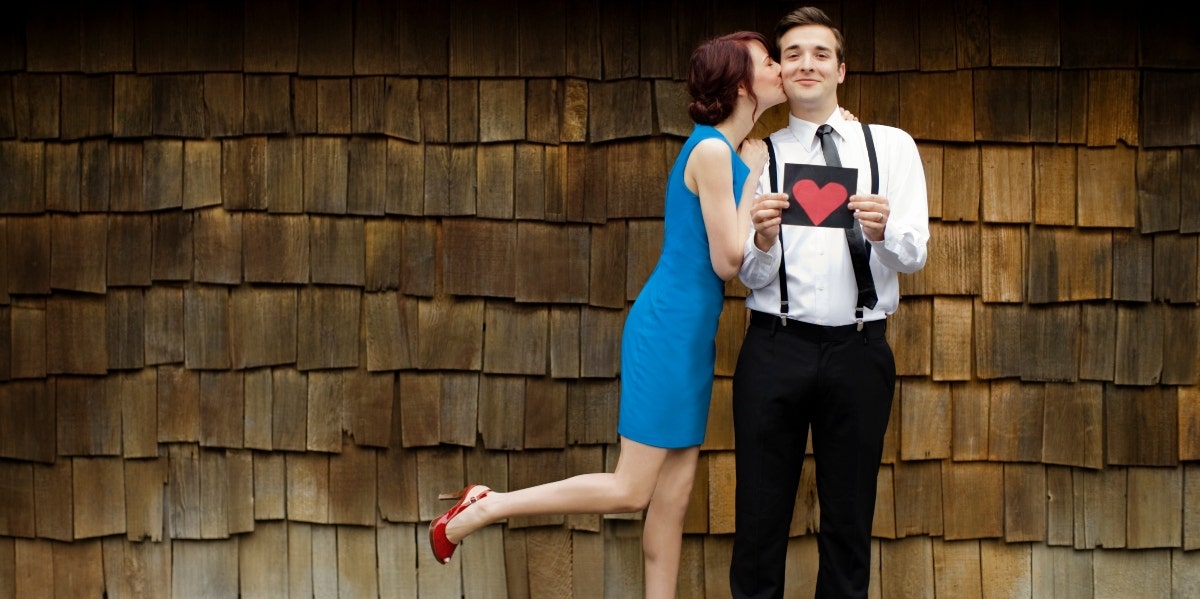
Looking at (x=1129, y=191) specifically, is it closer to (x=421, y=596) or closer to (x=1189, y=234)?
(x=1189, y=234)

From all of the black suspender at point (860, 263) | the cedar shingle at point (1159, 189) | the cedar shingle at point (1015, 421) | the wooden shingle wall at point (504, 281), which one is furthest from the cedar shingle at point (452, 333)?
the cedar shingle at point (1159, 189)

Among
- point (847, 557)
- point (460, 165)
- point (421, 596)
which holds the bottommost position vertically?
point (421, 596)

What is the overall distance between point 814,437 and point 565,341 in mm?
1030

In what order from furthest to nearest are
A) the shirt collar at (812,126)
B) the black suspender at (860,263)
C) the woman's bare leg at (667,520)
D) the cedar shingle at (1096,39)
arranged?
the cedar shingle at (1096,39), the woman's bare leg at (667,520), the shirt collar at (812,126), the black suspender at (860,263)

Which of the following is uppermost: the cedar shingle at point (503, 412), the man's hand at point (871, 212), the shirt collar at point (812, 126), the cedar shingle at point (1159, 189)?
the shirt collar at point (812, 126)

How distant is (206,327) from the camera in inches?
139

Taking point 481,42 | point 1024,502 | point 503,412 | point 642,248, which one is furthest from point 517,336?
point 1024,502

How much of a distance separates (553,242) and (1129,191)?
1945 millimetres

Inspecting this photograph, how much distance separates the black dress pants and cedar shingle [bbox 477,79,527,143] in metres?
1.16

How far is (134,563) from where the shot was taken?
3.63m

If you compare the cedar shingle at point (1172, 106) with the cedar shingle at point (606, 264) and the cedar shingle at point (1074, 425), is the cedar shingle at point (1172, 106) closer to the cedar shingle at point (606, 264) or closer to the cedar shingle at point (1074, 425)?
the cedar shingle at point (1074, 425)

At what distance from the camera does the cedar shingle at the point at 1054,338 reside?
3484mm

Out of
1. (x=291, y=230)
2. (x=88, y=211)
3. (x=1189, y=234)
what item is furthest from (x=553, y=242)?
(x=1189, y=234)

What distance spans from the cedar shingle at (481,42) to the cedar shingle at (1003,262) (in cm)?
170
